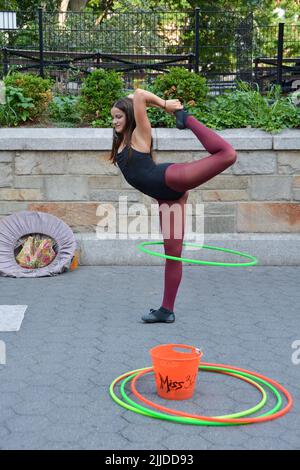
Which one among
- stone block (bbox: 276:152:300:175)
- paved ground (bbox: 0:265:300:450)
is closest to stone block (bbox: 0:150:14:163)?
paved ground (bbox: 0:265:300:450)

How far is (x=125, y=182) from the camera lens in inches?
318

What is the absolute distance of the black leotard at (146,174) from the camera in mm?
5281

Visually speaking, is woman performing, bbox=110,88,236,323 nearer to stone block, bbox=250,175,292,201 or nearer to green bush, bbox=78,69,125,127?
stone block, bbox=250,175,292,201

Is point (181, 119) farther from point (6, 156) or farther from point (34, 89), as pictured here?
point (34, 89)

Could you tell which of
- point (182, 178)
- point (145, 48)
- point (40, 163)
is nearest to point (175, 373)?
point (182, 178)

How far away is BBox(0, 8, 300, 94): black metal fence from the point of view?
10641 millimetres

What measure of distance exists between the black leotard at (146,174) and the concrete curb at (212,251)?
276 centimetres

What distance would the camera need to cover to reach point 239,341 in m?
5.38

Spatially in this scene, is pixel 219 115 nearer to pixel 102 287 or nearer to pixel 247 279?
pixel 247 279

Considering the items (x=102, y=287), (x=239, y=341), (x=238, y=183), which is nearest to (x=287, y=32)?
(x=238, y=183)

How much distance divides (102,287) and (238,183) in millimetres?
2157

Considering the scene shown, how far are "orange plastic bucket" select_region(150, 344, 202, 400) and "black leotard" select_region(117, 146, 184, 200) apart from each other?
1518mm

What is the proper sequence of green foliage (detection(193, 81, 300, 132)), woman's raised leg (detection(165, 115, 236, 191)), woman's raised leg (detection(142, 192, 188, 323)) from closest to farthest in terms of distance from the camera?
woman's raised leg (detection(165, 115, 236, 191)), woman's raised leg (detection(142, 192, 188, 323)), green foliage (detection(193, 81, 300, 132))

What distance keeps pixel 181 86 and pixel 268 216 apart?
6.42ft
